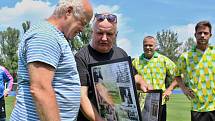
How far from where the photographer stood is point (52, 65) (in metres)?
2.76

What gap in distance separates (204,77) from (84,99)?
3.26m

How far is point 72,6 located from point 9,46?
66.5 metres

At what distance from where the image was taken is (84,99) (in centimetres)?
347

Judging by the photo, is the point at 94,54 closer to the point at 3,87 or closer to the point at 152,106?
the point at 152,106

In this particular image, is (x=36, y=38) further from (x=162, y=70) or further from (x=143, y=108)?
(x=162, y=70)

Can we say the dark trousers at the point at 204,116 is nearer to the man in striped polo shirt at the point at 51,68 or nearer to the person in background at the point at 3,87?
the man in striped polo shirt at the point at 51,68

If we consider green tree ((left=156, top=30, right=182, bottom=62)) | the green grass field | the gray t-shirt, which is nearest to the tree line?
green tree ((left=156, top=30, right=182, bottom=62))

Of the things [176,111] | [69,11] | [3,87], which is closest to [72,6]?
[69,11]

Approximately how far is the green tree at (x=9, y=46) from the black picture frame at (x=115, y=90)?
58.9 meters

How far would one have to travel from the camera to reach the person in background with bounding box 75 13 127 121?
3482 mm

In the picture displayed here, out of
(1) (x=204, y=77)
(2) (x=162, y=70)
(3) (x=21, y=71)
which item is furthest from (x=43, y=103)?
(2) (x=162, y=70)

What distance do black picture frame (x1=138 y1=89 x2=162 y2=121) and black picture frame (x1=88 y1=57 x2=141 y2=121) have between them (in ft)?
0.60

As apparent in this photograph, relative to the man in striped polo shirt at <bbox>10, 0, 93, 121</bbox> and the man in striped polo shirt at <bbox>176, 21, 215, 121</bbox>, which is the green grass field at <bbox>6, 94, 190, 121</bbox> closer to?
the man in striped polo shirt at <bbox>176, 21, 215, 121</bbox>

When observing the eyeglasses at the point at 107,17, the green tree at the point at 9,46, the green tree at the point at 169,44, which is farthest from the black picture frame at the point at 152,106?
the green tree at the point at 169,44
